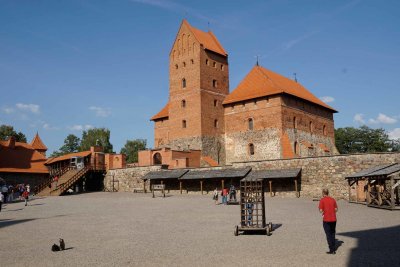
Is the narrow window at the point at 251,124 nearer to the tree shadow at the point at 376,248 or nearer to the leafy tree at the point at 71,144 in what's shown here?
the tree shadow at the point at 376,248

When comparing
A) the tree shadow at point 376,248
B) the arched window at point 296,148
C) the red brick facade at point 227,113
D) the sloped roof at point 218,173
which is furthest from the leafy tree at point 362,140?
the tree shadow at point 376,248

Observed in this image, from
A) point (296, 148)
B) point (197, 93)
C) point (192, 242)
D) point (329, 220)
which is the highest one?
point (197, 93)

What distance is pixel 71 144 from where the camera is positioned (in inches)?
3228

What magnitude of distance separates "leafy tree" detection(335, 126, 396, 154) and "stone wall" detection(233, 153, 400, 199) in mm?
43993

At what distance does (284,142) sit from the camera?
37000 mm

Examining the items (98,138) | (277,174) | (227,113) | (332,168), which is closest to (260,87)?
(227,113)

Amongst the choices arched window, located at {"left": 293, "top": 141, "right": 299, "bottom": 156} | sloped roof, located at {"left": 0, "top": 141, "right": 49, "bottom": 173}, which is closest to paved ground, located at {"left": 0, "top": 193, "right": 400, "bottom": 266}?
arched window, located at {"left": 293, "top": 141, "right": 299, "bottom": 156}

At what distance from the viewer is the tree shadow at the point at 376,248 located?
8055 mm

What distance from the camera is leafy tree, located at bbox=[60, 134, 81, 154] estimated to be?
267 ft

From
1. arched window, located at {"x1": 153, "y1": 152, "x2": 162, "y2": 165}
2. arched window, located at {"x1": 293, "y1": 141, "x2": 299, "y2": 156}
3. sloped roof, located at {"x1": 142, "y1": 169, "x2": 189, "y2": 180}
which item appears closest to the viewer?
sloped roof, located at {"x1": 142, "y1": 169, "x2": 189, "y2": 180}

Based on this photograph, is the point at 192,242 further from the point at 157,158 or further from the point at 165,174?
the point at 157,158

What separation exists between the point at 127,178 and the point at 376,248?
3110cm

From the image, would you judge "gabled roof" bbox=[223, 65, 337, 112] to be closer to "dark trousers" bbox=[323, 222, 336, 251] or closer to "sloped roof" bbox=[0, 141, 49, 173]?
"sloped roof" bbox=[0, 141, 49, 173]

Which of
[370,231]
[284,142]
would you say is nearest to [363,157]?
[284,142]
